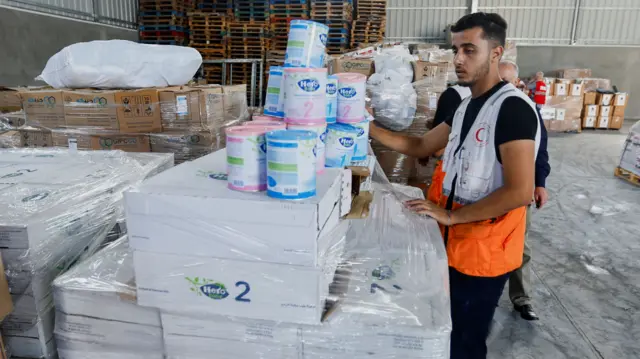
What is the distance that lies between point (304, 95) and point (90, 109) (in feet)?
9.21

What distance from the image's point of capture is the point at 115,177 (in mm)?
2133

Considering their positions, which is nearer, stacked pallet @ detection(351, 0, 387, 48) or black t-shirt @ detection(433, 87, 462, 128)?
black t-shirt @ detection(433, 87, 462, 128)

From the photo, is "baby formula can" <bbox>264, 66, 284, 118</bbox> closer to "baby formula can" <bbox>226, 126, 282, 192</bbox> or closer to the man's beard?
"baby formula can" <bbox>226, 126, 282, 192</bbox>

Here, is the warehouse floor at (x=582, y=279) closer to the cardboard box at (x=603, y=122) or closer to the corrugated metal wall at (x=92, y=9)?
the cardboard box at (x=603, y=122)

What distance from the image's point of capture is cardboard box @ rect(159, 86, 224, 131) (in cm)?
366

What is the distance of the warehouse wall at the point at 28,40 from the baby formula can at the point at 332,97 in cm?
584

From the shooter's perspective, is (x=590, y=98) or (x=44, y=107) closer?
(x=44, y=107)

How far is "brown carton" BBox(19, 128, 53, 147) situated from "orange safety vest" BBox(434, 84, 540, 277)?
3382 millimetres

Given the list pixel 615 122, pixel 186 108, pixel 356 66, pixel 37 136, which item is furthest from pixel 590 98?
pixel 37 136

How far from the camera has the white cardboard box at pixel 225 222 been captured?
1.16 metres

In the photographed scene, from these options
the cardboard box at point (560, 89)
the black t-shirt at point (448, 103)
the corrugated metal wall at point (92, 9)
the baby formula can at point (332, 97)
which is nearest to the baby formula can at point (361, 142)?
the baby formula can at point (332, 97)

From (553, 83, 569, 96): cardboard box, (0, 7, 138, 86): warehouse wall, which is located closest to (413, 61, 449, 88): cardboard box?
(0, 7, 138, 86): warehouse wall

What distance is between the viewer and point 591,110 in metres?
11.2

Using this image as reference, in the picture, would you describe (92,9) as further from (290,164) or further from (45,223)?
(290,164)
